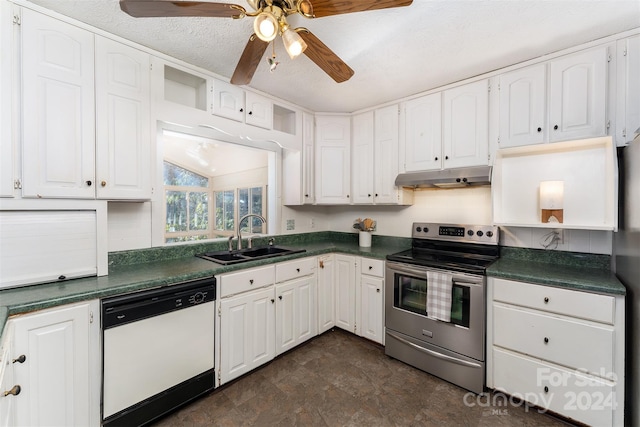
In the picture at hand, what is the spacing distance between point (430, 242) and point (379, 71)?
1.71 metres

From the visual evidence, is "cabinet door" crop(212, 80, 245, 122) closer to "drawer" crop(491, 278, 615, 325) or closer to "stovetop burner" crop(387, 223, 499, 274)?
"stovetop burner" crop(387, 223, 499, 274)

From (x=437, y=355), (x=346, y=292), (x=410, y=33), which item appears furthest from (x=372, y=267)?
(x=410, y=33)

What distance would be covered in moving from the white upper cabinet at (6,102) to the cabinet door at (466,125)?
3.03m

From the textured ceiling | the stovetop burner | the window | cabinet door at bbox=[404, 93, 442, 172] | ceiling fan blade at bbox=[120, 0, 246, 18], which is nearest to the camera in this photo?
ceiling fan blade at bbox=[120, 0, 246, 18]

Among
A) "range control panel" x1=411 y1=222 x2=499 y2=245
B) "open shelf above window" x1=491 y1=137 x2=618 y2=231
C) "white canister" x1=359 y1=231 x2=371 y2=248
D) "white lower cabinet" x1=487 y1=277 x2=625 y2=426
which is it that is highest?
"open shelf above window" x1=491 y1=137 x2=618 y2=231

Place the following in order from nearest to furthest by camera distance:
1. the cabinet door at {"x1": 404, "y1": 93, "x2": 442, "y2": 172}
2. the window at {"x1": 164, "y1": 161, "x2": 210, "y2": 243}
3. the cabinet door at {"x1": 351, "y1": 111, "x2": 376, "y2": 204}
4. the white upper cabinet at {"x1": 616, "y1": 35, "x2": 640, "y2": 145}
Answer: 1. the white upper cabinet at {"x1": 616, "y1": 35, "x2": 640, "y2": 145}
2. the cabinet door at {"x1": 404, "y1": 93, "x2": 442, "y2": 172}
3. the cabinet door at {"x1": 351, "y1": 111, "x2": 376, "y2": 204}
4. the window at {"x1": 164, "y1": 161, "x2": 210, "y2": 243}

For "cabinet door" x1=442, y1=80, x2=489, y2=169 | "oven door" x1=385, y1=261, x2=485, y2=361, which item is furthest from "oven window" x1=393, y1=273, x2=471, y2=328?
"cabinet door" x1=442, y1=80, x2=489, y2=169

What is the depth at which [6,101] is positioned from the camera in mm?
1404

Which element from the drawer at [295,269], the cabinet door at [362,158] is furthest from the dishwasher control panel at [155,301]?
the cabinet door at [362,158]

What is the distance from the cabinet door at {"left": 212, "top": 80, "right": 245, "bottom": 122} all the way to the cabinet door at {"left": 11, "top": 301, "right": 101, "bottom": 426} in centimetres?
171

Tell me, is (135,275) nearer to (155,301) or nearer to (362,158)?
(155,301)

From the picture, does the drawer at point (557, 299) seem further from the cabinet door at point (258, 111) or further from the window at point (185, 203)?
the window at point (185, 203)

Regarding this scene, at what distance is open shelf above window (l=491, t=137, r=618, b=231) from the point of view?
1791 mm

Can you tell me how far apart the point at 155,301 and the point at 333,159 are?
7.47 feet
